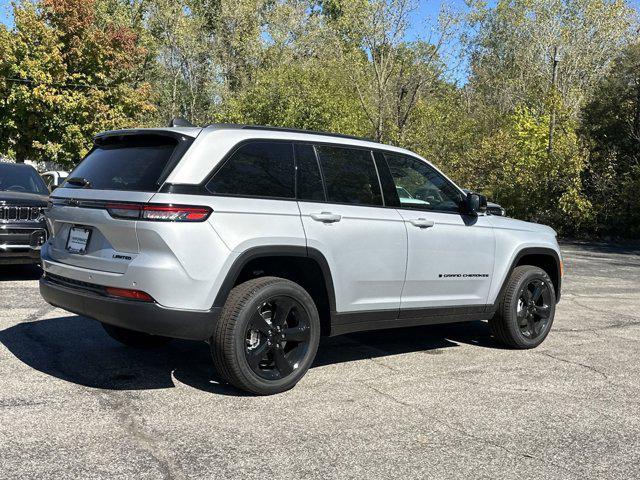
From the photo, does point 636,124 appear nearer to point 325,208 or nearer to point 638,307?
point 638,307

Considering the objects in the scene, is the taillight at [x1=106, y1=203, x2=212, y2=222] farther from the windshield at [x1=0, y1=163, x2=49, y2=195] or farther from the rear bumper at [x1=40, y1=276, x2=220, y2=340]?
the windshield at [x1=0, y1=163, x2=49, y2=195]

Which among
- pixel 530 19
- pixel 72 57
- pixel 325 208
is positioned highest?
pixel 530 19

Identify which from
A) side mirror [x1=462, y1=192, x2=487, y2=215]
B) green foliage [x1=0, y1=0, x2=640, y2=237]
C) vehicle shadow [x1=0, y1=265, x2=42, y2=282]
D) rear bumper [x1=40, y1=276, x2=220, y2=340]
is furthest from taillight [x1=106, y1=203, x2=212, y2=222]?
green foliage [x1=0, y1=0, x2=640, y2=237]

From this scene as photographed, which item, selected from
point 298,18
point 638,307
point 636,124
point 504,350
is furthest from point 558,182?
point 298,18

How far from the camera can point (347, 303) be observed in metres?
5.00

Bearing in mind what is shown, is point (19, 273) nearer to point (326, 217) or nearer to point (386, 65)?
point (326, 217)

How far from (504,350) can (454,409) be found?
2.14 metres

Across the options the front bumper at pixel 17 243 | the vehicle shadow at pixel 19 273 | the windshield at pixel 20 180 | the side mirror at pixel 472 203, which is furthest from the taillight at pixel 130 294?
the windshield at pixel 20 180

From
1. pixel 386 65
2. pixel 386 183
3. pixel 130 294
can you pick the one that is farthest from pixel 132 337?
pixel 386 65

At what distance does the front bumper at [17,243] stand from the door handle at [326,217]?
538 cm

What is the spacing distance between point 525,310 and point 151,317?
385cm

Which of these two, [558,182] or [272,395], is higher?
[558,182]

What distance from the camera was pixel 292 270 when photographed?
16.1 ft

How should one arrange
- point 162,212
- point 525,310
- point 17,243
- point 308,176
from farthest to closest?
point 17,243
point 525,310
point 308,176
point 162,212
